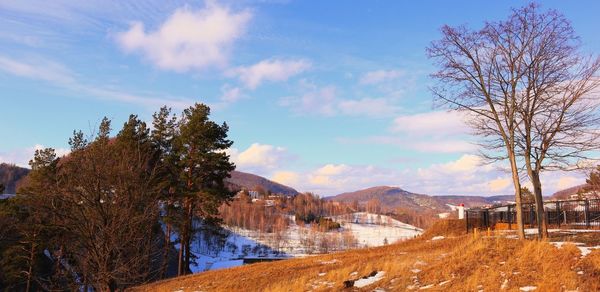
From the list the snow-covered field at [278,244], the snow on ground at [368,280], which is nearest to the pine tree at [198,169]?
the snow on ground at [368,280]

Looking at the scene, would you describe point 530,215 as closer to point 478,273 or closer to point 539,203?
point 539,203

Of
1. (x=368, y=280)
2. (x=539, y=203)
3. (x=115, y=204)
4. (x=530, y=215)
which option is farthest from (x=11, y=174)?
(x=539, y=203)

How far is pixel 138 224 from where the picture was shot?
49.0ft

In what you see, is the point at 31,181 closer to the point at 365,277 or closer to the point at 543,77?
the point at 365,277

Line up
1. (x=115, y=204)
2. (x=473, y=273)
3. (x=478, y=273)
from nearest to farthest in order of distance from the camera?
(x=478, y=273), (x=473, y=273), (x=115, y=204)

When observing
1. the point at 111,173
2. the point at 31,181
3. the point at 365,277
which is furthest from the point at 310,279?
the point at 31,181

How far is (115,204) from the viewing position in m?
14.2

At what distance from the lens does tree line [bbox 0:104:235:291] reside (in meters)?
14.0

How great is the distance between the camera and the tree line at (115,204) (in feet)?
45.9

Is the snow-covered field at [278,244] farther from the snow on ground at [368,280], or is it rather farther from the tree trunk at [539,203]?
the snow on ground at [368,280]

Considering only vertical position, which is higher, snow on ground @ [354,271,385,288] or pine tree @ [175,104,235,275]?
pine tree @ [175,104,235,275]

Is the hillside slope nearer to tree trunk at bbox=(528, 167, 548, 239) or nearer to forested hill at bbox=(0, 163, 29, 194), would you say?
tree trunk at bbox=(528, 167, 548, 239)

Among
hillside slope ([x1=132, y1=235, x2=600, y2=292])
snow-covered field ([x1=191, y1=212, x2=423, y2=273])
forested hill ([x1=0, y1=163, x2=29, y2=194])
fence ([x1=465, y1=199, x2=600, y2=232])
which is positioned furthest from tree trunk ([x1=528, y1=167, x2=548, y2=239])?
forested hill ([x1=0, y1=163, x2=29, y2=194])

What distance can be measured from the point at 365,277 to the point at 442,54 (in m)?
8.65
